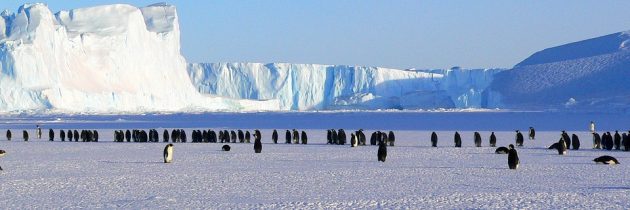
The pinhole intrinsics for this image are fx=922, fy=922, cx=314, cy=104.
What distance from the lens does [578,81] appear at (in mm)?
78375

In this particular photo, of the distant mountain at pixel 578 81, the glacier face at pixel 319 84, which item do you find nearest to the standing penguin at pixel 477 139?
the distant mountain at pixel 578 81

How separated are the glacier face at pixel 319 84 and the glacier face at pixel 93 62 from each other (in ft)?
30.1

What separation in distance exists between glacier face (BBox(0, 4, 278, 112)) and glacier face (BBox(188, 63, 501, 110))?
917 cm

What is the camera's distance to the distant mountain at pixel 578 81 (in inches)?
2859

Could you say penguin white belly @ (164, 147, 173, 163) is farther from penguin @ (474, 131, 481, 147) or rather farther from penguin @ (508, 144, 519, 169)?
penguin @ (474, 131, 481, 147)

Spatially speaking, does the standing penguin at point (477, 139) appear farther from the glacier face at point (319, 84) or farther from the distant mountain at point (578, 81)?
the glacier face at point (319, 84)

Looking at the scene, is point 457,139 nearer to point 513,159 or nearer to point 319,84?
point 513,159

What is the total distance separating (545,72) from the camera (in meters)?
83.9

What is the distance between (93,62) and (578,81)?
132ft

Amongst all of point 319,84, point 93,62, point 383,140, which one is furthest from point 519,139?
point 319,84

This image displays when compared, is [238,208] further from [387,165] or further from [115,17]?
[115,17]

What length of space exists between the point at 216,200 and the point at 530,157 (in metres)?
8.80

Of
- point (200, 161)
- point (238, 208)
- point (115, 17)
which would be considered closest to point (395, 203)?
point (238, 208)

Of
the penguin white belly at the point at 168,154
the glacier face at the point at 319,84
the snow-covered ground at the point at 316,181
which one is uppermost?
the glacier face at the point at 319,84
